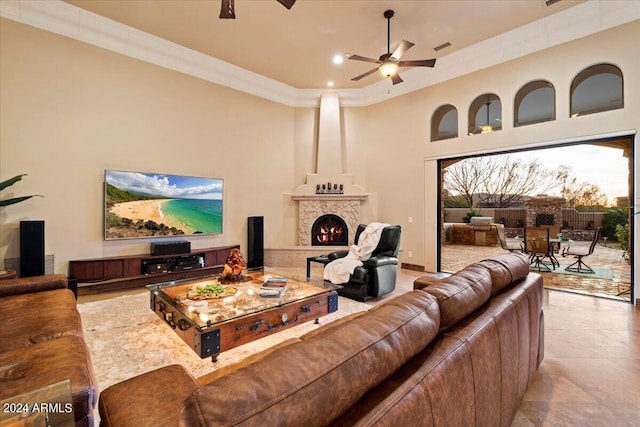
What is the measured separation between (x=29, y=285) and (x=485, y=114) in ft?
21.6

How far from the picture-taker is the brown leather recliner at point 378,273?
150 inches

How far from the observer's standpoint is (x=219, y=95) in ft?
18.6

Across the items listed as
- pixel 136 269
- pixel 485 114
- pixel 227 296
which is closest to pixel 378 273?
pixel 227 296

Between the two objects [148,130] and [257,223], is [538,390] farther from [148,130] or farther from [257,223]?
[148,130]

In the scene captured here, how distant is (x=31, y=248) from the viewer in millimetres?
3625

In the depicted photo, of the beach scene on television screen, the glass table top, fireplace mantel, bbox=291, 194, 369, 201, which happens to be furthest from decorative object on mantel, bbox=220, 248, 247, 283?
fireplace mantel, bbox=291, 194, 369, 201

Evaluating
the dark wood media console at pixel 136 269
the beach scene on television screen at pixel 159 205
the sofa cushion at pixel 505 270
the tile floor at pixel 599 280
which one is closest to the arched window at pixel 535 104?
the tile floor at pixel 599 280

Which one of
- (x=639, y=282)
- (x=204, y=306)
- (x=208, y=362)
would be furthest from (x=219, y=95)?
(x=639, y=282)

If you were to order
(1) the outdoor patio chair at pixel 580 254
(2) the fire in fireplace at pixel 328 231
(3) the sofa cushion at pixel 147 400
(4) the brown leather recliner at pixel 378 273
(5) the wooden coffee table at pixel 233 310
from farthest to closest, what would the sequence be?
(2) the fire in fireplace at pixel 328 231
(1) the outdoor patio chair at pixel 580 254
(4) the brown leather recliner at pixel 378 273
(5) the wooden coffee table at pixel 233 310
(3) the sofa cushion at pixel 147 400

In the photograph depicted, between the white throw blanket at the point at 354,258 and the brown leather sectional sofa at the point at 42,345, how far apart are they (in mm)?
2736

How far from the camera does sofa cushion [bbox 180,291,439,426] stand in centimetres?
58

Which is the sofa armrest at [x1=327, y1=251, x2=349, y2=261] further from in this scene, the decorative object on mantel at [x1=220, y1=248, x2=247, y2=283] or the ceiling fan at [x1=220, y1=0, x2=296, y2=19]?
the ceiling fan at [x1=220, y1=0, x2=296, y2=19]

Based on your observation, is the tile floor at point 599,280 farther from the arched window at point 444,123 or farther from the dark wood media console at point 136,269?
the dark wood media console at point 136,269

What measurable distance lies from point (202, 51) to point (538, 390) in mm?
6329
